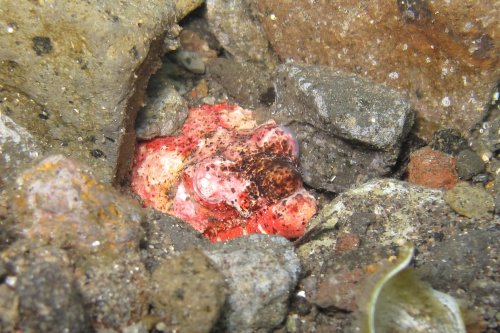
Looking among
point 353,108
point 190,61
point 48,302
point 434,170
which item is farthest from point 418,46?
point 48,302

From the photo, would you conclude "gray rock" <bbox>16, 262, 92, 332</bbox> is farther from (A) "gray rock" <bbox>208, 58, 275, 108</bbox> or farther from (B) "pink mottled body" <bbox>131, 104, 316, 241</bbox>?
(A) "gray rock" <bbox>208, 58, 275, 108</bbox>

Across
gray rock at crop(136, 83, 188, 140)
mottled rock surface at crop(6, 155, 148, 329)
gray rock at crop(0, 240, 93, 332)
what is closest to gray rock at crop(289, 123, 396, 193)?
gray rock at crop(136, 83, 188, 140)

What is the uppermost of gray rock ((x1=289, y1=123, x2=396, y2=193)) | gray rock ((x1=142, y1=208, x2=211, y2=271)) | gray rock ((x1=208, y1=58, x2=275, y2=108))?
gray rock ((x1=208, y1=58, x2=275, y2=108))

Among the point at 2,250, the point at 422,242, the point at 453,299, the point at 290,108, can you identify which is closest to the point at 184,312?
the point at 2,250

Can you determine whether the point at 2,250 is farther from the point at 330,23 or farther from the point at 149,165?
the point at 330,23

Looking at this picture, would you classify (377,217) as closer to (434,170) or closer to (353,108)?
(434,170)

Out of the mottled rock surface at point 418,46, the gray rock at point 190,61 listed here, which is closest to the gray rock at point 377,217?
the mottled rock surface at point 418,46
